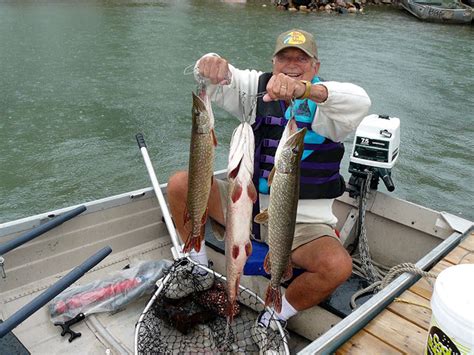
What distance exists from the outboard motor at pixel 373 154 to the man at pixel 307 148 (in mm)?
729

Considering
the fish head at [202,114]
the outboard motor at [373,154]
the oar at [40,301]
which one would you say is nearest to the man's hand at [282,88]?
the fish head at [202,114]

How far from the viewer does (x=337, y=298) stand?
10.6 ft

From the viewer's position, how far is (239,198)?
2264 mm

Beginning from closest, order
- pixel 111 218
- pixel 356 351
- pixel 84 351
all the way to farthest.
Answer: pixel 356 351, pixel 84 351, pixel 111 218

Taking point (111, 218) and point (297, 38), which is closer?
point (297, 38)

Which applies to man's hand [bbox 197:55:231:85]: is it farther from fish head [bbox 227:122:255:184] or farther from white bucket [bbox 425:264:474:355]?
white bucket [bbox 425:264:474:355]

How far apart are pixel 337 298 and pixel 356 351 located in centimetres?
112

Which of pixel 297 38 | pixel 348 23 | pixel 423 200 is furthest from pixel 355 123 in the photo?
pixel 348 23

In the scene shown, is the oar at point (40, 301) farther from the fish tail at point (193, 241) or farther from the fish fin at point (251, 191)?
the fish fin at point (251, 191)

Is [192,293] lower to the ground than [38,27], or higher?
higher

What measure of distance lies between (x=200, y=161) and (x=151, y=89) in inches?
439

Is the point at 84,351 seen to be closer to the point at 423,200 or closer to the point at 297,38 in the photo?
the point at 297,38

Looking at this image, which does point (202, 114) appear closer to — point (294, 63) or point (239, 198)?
point (239, 198)

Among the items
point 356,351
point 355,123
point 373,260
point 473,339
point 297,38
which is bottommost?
point 373,260
